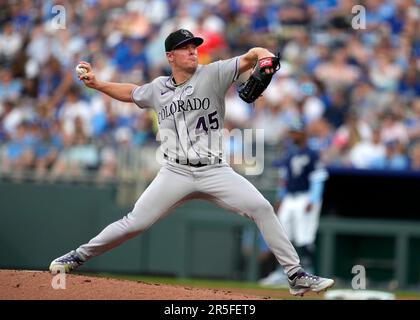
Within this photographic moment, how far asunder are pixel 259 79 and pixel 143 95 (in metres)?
1.03

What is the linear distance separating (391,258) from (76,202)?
4.41 m

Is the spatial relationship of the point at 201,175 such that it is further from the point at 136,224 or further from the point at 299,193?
the point at 299,193

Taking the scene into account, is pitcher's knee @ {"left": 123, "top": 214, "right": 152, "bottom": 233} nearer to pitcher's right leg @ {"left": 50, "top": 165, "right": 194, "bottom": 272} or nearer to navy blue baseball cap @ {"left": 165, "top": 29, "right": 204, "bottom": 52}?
pitcher's right leg @ {"left": 50, "top": 165, "right": 194, "bottom": 272}

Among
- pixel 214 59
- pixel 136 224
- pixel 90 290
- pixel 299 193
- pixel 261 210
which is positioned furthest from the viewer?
pixel 214 59

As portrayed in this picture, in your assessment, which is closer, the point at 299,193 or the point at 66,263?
the point at 66,263

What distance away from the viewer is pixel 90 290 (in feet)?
22.6

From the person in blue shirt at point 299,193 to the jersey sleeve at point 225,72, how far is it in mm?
5859


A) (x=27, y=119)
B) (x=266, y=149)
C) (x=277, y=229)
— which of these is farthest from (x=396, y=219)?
(x=277, y=229)

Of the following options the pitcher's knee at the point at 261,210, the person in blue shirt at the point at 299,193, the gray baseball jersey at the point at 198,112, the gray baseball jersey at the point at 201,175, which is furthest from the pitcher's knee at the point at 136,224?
the person in blue shirt at the point at 299,193

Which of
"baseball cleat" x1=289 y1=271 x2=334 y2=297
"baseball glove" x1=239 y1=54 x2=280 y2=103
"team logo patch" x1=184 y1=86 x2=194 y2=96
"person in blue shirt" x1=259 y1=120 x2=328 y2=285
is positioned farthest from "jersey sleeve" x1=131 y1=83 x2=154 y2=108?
"person in blue shirt" x1=259 y1=120 x2=328 y2=285

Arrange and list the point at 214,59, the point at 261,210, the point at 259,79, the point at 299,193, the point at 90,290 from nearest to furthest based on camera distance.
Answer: the point at 259,79 → the point at 90,290 → the point at 261,210 → the point at 299,193 → the point at 214,59

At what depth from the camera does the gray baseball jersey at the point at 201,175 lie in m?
7.03

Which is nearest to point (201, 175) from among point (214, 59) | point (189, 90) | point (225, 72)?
point (189, 90)

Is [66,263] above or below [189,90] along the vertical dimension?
below
